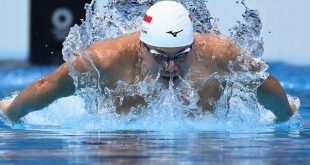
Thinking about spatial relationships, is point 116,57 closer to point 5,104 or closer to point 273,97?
point 5,104

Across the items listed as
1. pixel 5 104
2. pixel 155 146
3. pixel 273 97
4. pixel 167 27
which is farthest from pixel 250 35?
pixel 155 146

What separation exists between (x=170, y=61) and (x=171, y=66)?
0.03 m

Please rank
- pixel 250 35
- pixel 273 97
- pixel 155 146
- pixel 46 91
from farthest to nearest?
pixel 250 35, pixel 273 97, pixel 46 91, pixel 155 146

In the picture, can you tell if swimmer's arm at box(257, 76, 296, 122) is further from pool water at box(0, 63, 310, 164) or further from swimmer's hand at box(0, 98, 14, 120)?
swimmer's hand at box(0, 98, 14, 120)

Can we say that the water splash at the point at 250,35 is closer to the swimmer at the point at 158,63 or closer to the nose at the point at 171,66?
the swimmer at the point at 158,63

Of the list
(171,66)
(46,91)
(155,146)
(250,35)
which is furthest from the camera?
(250,35)

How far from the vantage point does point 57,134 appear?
4352mm

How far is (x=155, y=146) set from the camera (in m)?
3.81

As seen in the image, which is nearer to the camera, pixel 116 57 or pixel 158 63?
pixel 158 63

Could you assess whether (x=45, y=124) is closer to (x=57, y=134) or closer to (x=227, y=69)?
(x=57, y=134)

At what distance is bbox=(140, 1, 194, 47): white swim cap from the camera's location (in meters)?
4.43

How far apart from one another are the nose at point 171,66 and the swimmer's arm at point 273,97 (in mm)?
503

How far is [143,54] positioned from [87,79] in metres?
0.29

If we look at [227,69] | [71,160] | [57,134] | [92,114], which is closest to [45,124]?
[92,114]
